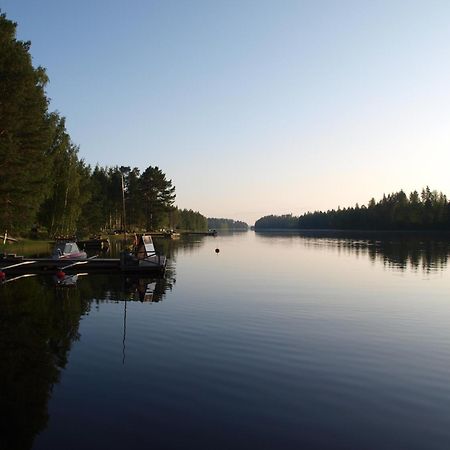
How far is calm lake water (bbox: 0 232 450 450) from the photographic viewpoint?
37.3ft

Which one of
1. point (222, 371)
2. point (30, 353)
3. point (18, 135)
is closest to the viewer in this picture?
point (222, 371)

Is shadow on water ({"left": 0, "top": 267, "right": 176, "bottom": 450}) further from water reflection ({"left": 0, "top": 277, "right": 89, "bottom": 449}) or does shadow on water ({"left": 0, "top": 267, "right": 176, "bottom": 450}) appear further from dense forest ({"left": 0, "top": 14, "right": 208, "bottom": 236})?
→ dense forest ({"left": 0, "top": 14, "right": 208, "bottom": 236})

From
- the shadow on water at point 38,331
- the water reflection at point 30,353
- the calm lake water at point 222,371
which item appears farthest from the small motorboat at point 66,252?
the water reflection at point 30,353

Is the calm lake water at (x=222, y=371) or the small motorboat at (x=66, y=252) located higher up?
the small motorboat at (x=66, y=252)

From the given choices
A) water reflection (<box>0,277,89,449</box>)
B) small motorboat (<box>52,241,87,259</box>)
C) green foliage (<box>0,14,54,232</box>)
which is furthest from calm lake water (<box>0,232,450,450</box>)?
green foliage (<box>0,14,54,232</box>)

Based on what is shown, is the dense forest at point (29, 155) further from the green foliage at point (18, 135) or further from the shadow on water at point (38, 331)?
the shadow on water at point (38, 331)

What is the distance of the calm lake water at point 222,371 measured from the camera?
11.4 meters

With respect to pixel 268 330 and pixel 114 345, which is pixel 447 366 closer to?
pixel 268 330

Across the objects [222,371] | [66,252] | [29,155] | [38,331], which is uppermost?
[29,155]

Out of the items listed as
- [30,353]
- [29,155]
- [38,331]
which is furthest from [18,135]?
[30,353]


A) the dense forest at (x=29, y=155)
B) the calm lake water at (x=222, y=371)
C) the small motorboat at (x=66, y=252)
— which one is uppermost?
the dense forest at (x=29, y=155)

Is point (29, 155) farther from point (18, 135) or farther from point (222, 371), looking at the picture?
point (222, 371)

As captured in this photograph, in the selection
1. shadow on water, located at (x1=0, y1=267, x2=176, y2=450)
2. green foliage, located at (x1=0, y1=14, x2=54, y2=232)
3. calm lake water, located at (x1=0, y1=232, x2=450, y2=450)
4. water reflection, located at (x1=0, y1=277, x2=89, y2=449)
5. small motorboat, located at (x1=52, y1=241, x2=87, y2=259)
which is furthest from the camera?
small motorboat, located at (x1=52, y1=241, x2=87, y2=259)

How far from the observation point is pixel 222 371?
16094 mm
